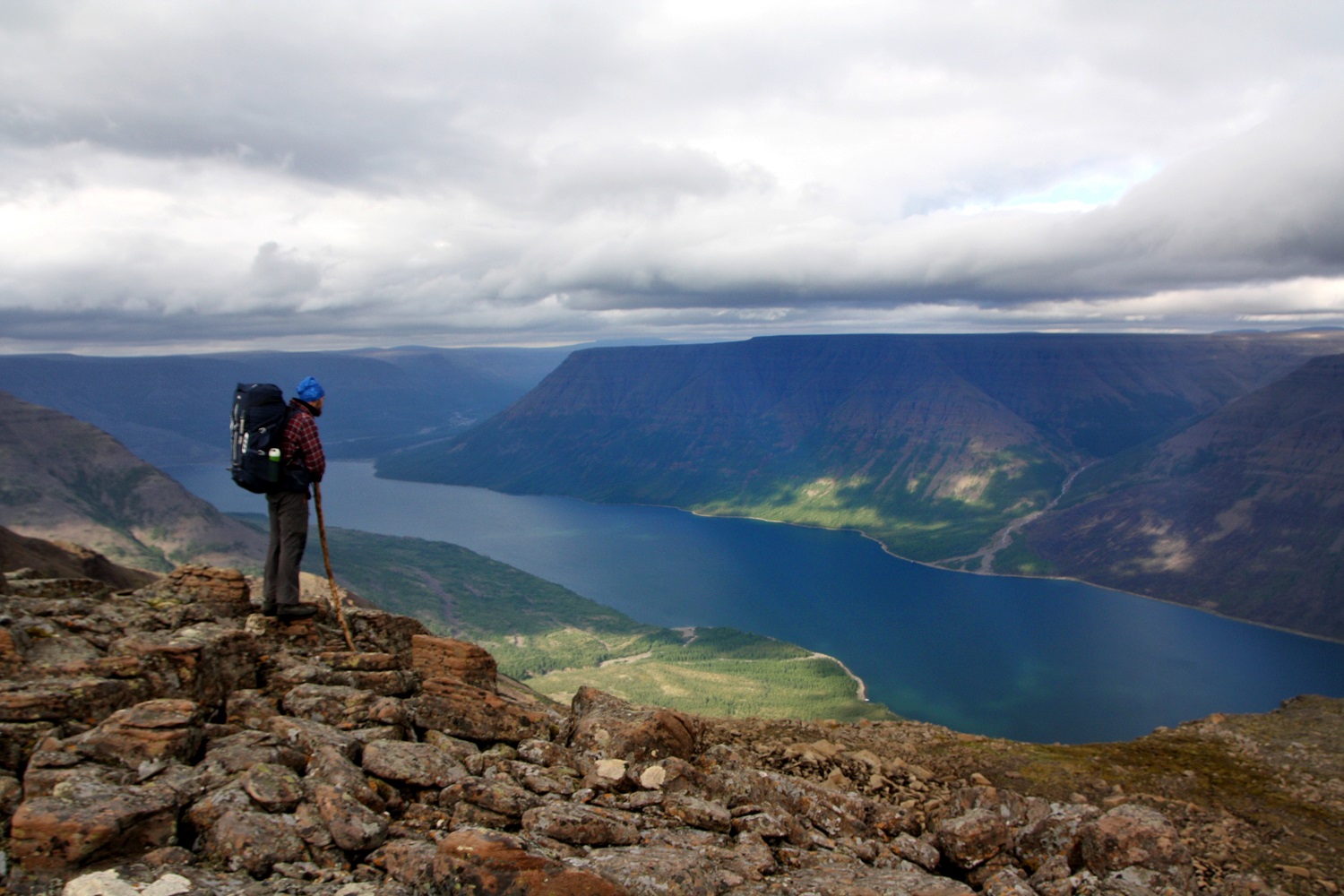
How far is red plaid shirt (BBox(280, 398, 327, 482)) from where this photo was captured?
11.4 metres

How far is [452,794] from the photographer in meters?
8.31

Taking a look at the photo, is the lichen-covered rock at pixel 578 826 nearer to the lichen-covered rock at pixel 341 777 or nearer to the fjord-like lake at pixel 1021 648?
the lichen-covered rock at pixel 341 777

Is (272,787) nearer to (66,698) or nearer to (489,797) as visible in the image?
(489,797)

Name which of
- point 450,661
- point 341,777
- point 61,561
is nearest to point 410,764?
point 341,777

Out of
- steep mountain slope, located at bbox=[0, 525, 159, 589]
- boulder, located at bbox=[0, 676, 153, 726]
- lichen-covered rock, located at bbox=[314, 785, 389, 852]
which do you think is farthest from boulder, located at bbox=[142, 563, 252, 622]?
steep mountain slope, located at bbox=[0, 525, 159, 589]

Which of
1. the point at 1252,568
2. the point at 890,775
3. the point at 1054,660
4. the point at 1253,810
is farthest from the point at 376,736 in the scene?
the point at 1252,568

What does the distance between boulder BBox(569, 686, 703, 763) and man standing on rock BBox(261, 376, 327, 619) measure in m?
5.22

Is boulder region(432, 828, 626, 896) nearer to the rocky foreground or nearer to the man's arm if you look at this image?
the rocky foreground

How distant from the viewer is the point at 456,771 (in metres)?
8.94

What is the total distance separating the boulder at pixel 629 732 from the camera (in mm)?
10516

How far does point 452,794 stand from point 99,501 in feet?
696

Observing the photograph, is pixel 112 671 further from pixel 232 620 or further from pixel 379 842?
pixel 379 842

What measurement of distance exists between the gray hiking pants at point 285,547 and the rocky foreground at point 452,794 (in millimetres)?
506

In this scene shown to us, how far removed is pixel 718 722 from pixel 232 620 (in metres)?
10.4
